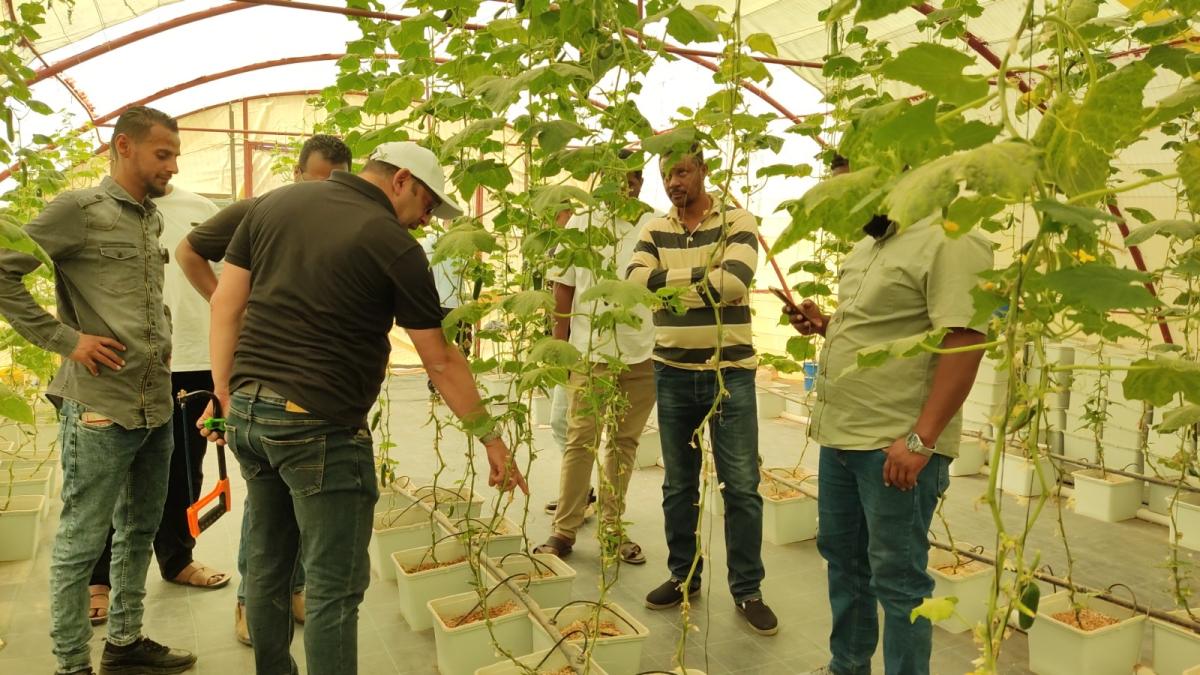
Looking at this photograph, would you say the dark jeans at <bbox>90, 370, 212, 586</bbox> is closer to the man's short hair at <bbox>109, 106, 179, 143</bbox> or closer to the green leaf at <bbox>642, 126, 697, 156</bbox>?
the man's short hair at <bbox>109, 106, 179, 143</bbox>

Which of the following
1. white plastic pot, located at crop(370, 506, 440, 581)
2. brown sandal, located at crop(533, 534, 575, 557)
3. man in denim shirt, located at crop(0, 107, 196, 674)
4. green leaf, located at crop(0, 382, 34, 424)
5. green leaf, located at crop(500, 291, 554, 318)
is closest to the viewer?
green leaf, located at crop(0, 382, 34, 424)

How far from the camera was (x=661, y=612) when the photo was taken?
3250 millimetres

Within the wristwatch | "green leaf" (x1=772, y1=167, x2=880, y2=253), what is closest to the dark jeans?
the wristwatch

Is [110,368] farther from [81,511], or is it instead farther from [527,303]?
[527,303]

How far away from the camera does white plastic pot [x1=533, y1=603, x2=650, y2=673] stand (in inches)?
95.3

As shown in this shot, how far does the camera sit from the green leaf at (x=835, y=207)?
84 centimetres

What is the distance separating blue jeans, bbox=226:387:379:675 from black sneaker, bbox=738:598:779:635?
60.0 inches

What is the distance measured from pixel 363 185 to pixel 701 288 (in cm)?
126

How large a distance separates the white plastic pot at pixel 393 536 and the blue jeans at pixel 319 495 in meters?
1.33

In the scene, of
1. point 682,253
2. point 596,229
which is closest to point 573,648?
point 596,229

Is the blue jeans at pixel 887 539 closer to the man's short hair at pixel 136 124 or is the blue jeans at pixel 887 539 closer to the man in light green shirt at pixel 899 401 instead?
the man in light green shirt at pixel 899 401

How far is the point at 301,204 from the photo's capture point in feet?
6.79

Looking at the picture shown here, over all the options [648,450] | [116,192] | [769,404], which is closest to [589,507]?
[648,450]

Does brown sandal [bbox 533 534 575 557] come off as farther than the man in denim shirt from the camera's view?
Yes
